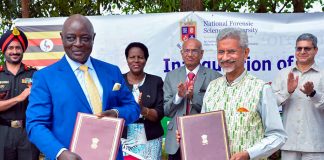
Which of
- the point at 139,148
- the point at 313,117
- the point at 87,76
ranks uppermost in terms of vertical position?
the point at 87,76

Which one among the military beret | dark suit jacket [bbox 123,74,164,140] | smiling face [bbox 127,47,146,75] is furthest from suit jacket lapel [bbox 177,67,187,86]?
the military beret

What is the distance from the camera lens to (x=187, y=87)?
470 cm

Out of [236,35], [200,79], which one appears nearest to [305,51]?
[200,79]

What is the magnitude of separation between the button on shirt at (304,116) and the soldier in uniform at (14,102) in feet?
8.22

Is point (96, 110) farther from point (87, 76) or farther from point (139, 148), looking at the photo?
point (139, 148)

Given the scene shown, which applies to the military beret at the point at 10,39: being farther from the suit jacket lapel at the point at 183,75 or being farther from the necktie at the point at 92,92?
the necktie at the point at 92,92

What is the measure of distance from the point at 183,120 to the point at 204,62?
11.9ft

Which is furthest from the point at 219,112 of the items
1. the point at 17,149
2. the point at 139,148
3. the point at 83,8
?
the point at 83,8

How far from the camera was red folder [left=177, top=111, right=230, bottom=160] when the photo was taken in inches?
119

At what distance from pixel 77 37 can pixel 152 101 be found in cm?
231

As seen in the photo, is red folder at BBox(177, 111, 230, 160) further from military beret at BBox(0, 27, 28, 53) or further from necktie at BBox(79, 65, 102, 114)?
military beret at BBox(0, 27, 28, 53)

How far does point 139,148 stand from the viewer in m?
4.98

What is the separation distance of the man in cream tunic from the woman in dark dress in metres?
1.76

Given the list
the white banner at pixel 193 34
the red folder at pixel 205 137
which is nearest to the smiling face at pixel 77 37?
the red folder at pixel 205 137
